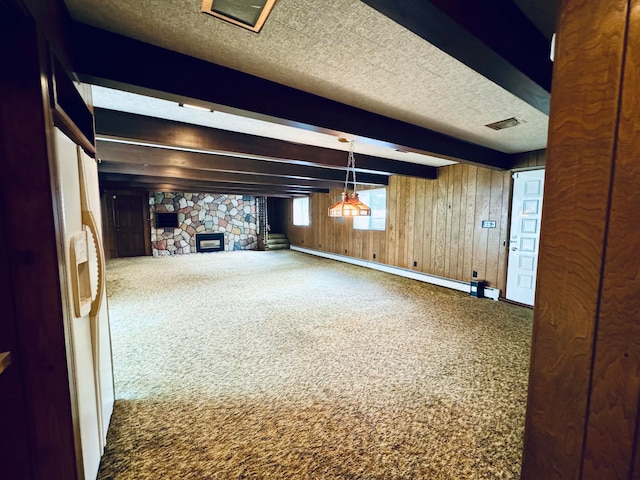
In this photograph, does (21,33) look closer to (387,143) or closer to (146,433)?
(146,433)

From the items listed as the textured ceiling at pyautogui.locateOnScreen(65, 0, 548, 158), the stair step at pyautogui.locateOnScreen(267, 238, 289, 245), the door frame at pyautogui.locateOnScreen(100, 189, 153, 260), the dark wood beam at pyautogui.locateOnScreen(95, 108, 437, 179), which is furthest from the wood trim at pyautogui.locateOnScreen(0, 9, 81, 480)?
the stair step at pyautogui.locateOnScreen(267, 238, 289, 245)

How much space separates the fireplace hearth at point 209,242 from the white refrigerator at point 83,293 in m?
8.86

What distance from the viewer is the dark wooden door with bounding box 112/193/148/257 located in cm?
887

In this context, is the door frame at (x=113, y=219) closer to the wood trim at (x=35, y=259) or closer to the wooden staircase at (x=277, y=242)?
the wooden staircase at (x=277, y=242)

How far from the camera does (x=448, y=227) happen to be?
5273 mm

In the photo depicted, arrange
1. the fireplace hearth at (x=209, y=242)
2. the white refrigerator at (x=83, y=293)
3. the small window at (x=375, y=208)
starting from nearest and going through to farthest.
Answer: the white refrigerator at (x=83, y=293) < the small window at (x=375, y=208) < the fireplace hearth at (x=209, y=242)

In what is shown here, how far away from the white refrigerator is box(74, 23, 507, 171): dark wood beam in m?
0.54

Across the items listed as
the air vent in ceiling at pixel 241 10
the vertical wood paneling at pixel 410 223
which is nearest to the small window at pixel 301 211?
the vertical wood paneling at pixel 410 223

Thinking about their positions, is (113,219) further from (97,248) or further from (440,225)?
(440,225)

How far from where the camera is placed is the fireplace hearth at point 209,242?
32.8 feet

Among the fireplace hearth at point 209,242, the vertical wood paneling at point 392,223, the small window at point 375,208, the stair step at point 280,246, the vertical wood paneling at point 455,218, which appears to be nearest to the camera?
the vertical wood paneling at point 455,218

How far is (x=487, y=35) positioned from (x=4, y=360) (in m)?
2.30

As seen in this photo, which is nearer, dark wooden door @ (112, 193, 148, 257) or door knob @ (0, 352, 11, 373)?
door knob @ (0, 352, 11, 373)

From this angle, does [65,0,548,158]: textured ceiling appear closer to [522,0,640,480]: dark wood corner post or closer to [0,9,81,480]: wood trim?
[0,9,81,480]: wood trim
